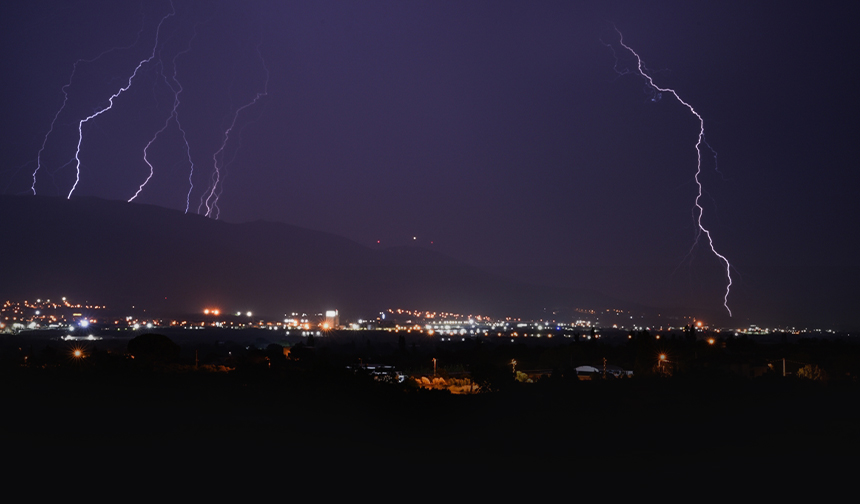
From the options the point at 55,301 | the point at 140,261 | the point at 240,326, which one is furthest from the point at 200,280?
the point at 240,326

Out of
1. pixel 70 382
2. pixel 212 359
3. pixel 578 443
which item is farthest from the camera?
pixel 212 359

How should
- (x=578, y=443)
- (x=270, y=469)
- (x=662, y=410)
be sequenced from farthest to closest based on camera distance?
(x=662, y=410)
(x=578, y=443)
(x=270, y=469)

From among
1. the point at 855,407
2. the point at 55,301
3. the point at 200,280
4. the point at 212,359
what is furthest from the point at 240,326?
the point at 855,407

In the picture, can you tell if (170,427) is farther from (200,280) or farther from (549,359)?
(200,280)

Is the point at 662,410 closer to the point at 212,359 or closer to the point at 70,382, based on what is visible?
the point at 70,382

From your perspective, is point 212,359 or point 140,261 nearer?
point 212,359

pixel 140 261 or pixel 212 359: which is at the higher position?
pixel 140 261
